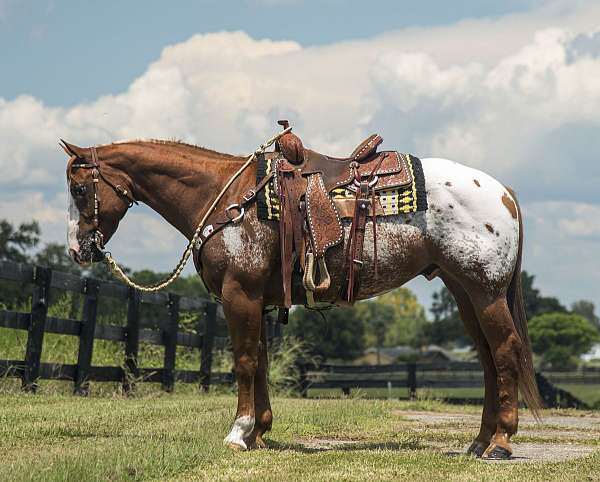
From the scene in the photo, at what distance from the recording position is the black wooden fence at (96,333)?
1175cm

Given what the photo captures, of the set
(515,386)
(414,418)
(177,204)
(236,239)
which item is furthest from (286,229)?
(414,418)

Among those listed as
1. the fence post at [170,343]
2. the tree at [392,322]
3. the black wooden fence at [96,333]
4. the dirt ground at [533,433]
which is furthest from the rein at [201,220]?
the tree at [392,322]

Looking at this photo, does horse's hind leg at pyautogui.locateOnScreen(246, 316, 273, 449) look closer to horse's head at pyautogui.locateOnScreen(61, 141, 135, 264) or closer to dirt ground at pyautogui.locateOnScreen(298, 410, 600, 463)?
dirt ground at pyautogui.locateOnScreen(298, 410, 600, 463)

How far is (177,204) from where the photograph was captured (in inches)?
303

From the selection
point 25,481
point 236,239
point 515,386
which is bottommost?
point 25,481

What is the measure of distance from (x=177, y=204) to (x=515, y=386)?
2.98 m

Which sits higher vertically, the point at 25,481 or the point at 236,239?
the point at 236,239

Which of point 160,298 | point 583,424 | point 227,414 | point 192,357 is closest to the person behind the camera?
point 227,414

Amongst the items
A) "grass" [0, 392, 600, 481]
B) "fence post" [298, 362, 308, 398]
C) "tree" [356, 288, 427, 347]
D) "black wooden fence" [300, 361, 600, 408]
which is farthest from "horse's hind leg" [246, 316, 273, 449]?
"tree" [356, 288, 427, 347]

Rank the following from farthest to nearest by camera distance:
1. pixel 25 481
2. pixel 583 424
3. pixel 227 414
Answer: pixel 583 424 < pixel 227 414 < pixel 25 481

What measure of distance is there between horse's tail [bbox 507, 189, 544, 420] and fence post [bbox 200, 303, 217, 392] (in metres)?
8.41

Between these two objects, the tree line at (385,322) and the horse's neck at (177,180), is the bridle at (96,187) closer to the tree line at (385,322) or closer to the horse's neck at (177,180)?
the horse's neck at (177,180)

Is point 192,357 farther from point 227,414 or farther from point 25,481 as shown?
point 25,481

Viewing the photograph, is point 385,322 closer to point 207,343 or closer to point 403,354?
point 403,354
